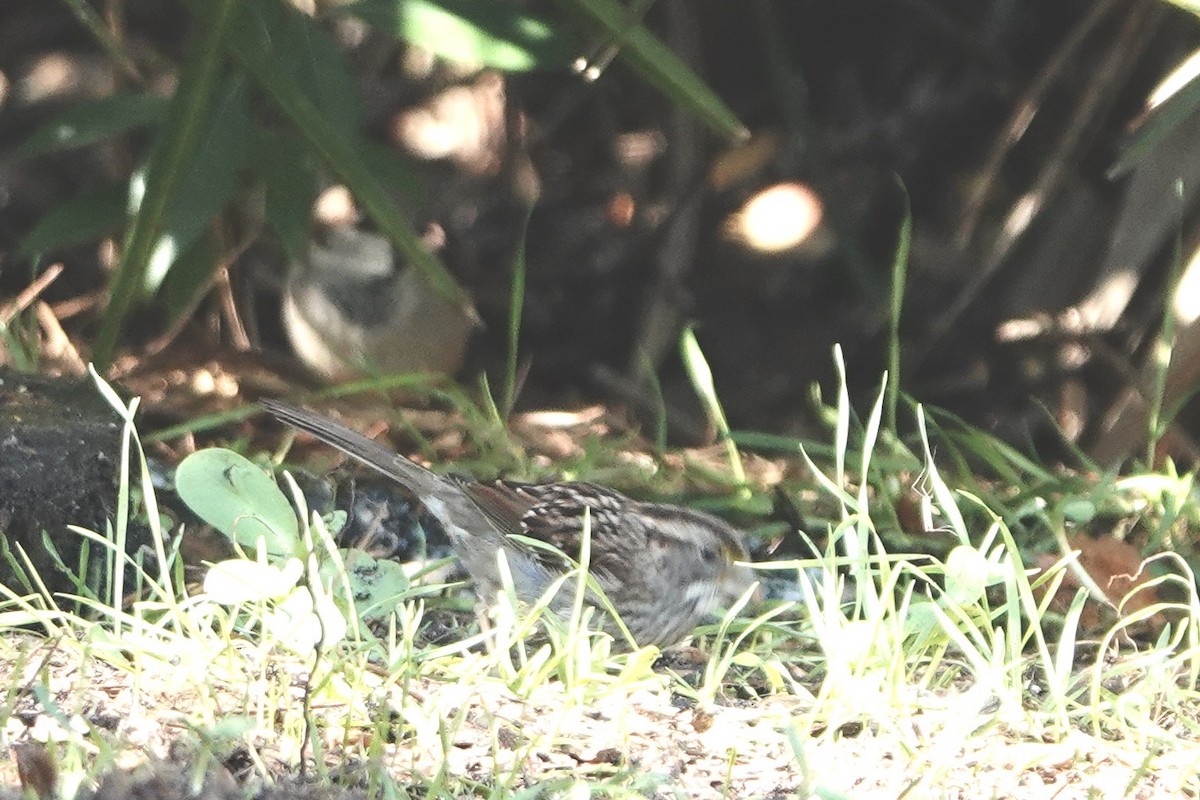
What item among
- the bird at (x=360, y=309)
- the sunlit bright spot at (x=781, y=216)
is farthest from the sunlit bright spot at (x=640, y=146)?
the bird at (x=360, y=309)

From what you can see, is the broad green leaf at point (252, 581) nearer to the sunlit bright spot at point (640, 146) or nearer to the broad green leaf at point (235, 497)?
the broad green leaf at point (235, 497)

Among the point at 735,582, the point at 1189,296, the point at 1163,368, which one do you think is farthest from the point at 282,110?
the point at 1189,296

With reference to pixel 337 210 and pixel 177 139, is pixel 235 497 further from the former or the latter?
pixel 337 210

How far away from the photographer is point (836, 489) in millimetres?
2291

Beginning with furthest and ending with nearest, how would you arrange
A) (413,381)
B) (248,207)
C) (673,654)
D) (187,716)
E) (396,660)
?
1. (248,207)
2. (413,381)
3. (673,654)
4. (396,660)
5. (187,716)

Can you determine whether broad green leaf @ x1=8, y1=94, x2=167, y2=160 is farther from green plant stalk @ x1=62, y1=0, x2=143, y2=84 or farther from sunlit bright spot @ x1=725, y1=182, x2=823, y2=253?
sunlit bright spot @ x1=725, y1=182, x2=823, y2=253

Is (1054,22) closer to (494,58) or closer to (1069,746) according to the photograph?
(494,58)

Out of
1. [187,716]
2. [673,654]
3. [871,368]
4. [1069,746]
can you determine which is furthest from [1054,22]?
[187,716]

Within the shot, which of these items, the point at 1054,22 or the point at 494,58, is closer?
the point at 494,58

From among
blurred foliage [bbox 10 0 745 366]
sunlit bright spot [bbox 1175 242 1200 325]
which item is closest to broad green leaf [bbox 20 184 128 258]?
blurred foliage [bbox 10 0 745 366]

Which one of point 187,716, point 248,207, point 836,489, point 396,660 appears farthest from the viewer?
point 248,207

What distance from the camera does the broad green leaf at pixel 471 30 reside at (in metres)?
2.89

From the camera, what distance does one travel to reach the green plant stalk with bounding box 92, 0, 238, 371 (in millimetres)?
2732

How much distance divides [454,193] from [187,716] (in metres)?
2.62
